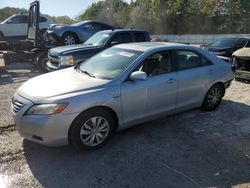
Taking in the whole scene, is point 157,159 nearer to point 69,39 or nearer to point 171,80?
point 171,80

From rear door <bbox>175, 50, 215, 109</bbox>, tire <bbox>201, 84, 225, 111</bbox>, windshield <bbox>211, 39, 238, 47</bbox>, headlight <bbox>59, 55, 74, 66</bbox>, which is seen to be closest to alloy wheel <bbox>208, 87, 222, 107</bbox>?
tire <bbox>201, 84, 225, 111</bbox>

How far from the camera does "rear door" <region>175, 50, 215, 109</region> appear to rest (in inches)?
230

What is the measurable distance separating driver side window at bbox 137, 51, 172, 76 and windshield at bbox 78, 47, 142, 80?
215mm

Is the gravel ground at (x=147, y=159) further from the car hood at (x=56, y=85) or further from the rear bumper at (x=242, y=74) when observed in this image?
the rear bumper at (x=242, y=74)

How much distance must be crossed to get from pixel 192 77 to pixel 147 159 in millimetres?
2112

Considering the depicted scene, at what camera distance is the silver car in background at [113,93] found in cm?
439

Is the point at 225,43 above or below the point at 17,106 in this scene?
below

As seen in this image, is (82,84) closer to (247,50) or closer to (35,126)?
(35,126)

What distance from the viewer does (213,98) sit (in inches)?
264

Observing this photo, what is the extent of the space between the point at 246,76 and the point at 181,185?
6385 millimetres

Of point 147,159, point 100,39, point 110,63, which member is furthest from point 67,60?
point 147,159

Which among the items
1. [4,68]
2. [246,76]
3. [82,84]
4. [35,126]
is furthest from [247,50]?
[4,68]

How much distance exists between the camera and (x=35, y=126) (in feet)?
14.2

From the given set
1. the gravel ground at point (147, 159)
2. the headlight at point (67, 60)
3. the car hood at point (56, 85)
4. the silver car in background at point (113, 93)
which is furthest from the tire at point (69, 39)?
the car hood at point (56, 85)
